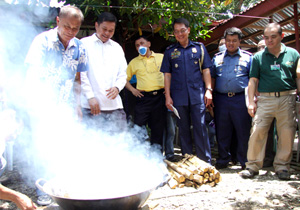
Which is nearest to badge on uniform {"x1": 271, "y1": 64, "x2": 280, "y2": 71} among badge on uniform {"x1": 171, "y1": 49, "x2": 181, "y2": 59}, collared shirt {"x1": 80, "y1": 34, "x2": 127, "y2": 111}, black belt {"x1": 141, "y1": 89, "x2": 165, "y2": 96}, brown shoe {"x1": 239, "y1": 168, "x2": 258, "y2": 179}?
badge on uniform {"x1": 171, "y1": 49, "x2": 181, "y2": 59}

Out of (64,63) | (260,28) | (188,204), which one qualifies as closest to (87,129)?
(64,63)

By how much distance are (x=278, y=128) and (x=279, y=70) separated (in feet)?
2.80

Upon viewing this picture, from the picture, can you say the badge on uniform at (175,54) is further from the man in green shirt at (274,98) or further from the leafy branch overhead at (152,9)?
the man in green shirt at (274,98)

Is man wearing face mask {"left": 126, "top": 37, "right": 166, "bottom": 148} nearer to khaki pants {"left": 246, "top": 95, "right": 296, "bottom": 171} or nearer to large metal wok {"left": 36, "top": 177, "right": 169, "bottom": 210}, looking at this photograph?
khaki pants {"left": 246, "top": 95, "right": 296, "bottom": 171}

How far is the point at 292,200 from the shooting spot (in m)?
2.99

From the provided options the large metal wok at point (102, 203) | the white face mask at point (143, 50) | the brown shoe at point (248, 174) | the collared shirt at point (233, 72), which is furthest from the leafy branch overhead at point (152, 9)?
the large metal wok at point (102, 203)

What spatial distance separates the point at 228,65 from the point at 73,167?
9.52 ft

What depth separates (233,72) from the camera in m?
4.18

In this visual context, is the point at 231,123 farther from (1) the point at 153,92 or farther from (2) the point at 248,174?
(1) the point at 153,92

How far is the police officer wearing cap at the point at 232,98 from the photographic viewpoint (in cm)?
414

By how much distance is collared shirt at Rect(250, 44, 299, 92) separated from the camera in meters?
3.66

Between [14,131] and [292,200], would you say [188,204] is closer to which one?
[292,200]

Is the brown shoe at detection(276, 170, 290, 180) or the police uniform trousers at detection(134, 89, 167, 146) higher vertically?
the police uniform trousers at detection(134, 89, 167, 146)

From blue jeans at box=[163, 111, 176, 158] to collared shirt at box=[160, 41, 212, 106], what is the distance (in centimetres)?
76
